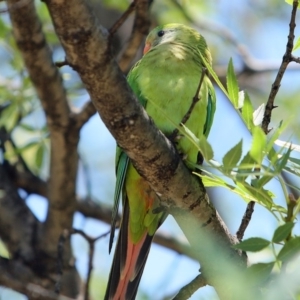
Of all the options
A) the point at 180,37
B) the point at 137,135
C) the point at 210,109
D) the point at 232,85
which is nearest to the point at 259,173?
the point at 232,85

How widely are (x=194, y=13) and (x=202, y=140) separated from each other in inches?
128

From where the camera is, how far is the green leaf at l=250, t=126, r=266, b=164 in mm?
1446

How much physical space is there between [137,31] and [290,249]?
6.93ft

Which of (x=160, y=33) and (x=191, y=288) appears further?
(x=160, y=33)

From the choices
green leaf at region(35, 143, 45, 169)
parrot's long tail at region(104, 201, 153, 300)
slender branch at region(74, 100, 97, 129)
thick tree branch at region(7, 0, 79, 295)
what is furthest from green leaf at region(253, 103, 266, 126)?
green leaf at region(35, 143, 45, 169)

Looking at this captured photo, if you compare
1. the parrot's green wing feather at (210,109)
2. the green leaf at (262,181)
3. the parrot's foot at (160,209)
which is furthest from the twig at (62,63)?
the parrot's green wing feather at (210,109)

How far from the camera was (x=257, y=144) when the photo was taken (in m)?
1.46

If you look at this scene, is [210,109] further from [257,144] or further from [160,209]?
[257,144]

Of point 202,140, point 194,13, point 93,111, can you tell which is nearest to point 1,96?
point 93,111

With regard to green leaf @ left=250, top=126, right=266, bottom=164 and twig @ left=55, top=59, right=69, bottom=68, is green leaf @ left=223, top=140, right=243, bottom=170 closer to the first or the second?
green leaf @ left=250, top=126, right=266, bottom=164

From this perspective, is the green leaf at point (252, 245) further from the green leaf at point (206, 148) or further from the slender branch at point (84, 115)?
the slender branch at point (84, 115)

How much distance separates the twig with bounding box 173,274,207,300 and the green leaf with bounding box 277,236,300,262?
752mm

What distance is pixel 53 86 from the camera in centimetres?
324

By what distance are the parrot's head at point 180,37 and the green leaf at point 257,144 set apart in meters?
1.71
